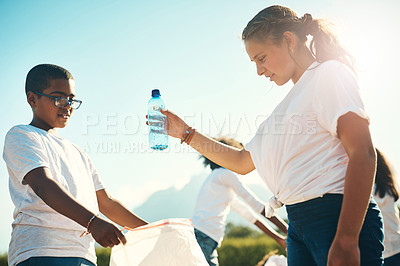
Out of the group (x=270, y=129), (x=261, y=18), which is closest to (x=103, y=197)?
(x=270, y=129)

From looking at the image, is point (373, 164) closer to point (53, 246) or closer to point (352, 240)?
point (352, 240)

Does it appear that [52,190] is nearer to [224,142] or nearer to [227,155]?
[227,155]

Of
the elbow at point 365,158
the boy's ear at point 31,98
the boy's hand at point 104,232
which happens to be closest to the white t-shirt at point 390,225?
the elbow at point 365,158

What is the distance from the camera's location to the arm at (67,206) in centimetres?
203

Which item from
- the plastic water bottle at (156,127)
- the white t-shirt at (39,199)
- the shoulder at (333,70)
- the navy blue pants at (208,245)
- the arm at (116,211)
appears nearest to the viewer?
the shoulder at (333,70)

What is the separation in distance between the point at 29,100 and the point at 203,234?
9.25 ft

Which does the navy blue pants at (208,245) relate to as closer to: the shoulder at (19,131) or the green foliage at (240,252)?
the shoulder at (19,131)

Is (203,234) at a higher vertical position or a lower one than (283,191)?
lower

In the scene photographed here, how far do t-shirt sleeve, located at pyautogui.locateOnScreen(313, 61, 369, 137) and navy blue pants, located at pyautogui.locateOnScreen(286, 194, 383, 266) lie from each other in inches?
12.5

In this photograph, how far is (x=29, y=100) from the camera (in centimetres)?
278

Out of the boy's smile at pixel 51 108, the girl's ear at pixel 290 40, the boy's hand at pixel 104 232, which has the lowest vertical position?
the boy's hand at pixel 104 232

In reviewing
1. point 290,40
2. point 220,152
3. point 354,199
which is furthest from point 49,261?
point 290,40

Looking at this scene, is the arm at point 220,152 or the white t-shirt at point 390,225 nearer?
the arm at point 220,152

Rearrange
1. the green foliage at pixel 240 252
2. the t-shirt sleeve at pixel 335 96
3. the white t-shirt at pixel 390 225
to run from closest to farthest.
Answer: the t-shirt sleeve at pixel 335 96 → the white t-shirt at pixel 390 225 → the green foliage at pixel 240 252
